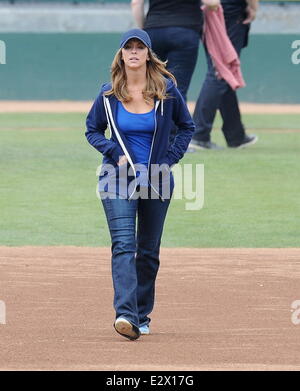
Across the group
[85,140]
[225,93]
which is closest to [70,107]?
[85,140]

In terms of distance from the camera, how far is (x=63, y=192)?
1213 cm

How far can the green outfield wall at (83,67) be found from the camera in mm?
24375

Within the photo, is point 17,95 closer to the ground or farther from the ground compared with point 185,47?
closer to the ground

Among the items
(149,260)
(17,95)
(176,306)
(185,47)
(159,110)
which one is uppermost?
(159,110)

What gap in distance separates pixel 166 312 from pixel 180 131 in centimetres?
117

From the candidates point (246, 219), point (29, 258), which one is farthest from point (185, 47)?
point (29, 258)

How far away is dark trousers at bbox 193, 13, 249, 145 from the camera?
14.4m

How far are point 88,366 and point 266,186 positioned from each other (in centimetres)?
696

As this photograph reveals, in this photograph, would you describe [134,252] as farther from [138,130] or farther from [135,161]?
[138,130]

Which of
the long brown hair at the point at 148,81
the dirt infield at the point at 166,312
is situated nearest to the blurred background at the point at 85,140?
the dirt infield at the point at 166,312

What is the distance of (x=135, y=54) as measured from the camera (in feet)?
21.7

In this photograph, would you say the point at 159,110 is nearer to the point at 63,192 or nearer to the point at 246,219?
the point at 246,219

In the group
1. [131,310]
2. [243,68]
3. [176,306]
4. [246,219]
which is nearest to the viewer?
[131,310]

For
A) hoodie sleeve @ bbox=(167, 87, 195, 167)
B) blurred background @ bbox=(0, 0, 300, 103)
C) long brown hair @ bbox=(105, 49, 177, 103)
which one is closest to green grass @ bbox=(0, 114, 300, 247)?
hoodie sleeve @ bbox=(167, 87, 195, 167)
